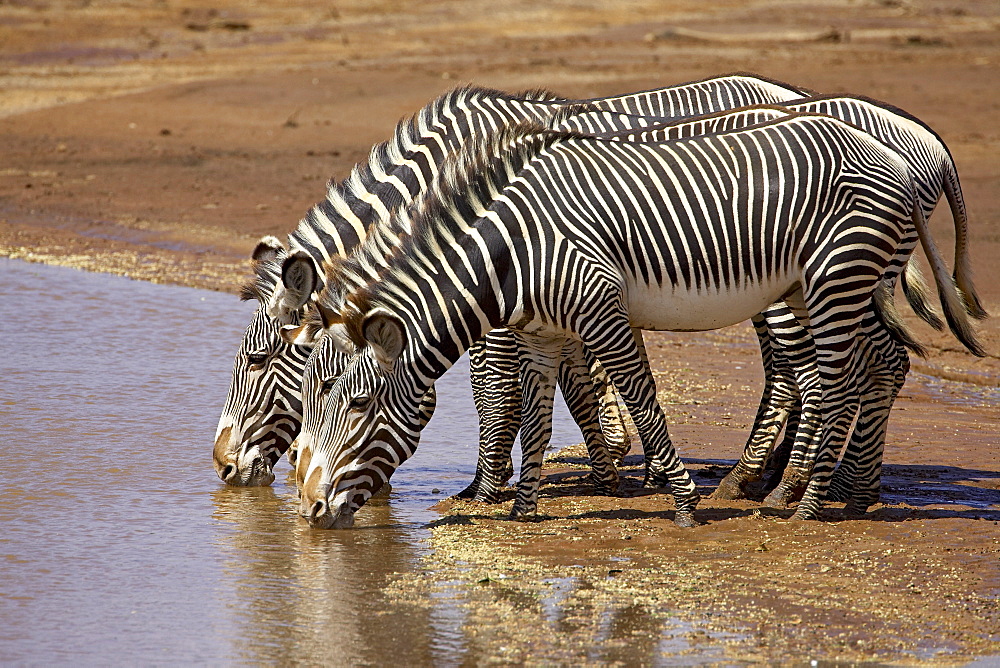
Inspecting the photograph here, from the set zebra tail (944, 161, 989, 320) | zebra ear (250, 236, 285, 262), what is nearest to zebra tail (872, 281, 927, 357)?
zebra tail (944, 161, 989, 320)

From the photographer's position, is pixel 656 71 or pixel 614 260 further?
pixel 656 71

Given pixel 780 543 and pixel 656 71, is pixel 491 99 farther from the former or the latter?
pixel 656 71

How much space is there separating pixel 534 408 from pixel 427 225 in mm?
1209

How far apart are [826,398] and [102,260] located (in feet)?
28.8

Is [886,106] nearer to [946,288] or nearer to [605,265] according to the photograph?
[946,288]

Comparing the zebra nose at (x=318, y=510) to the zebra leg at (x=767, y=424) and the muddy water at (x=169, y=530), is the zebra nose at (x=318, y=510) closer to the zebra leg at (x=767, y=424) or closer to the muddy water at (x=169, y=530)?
the muddy water at (x=169, y=530)

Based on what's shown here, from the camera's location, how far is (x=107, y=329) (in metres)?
10.3

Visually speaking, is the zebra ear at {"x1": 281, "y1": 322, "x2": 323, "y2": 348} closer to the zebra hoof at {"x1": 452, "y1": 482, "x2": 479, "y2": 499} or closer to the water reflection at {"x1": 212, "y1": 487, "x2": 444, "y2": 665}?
the water reflection at {"x1": 212, "y1": 487, "x2": 444, "y2": 665}

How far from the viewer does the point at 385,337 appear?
19.2 feet

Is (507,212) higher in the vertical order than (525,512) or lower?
higher

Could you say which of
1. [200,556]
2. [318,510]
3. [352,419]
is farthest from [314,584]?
[352,419]

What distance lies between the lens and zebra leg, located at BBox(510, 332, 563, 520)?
6.54 meters

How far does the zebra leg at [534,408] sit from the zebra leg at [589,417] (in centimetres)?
50

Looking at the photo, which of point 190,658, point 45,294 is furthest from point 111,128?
point 190,658
